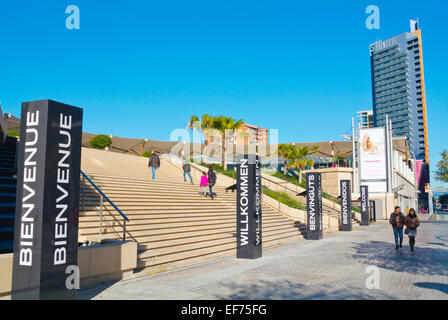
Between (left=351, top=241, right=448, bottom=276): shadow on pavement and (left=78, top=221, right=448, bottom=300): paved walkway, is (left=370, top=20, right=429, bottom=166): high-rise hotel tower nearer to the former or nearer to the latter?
(left=351, top=241, right=448, bottom=276): shadow on pavement

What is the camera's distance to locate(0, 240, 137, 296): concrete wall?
6707 millimetres

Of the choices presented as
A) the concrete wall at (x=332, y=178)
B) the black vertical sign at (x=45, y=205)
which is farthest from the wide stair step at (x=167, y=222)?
the concrete wall at (x=332, y=178)

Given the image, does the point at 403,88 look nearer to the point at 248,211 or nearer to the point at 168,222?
the point at 248,211

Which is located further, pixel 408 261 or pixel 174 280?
pixel 408 261

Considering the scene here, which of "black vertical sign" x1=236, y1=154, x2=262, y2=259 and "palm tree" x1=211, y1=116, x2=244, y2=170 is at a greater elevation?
"palm tree" x1=211, y1=116, x2=244, y2=170

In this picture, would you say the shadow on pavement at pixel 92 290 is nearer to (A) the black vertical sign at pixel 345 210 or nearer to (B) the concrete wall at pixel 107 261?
(B) the concrete wall at pixel 107 261

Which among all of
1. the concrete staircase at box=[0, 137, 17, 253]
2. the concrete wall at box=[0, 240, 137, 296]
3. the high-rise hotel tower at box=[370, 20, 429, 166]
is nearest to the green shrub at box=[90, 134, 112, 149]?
the concrete staircase at box=[0, 137, 17, 253]

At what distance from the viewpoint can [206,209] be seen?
15023 millimetres

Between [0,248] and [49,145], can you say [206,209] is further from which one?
[49,145]

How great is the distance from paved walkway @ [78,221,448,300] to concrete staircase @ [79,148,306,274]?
854mm

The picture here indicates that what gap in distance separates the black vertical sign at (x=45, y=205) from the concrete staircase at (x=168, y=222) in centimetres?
314

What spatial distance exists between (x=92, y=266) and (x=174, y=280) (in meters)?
1.71

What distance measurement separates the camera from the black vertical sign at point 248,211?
10.4 meters
